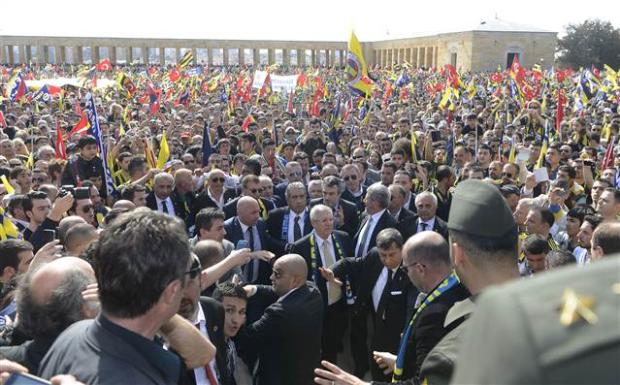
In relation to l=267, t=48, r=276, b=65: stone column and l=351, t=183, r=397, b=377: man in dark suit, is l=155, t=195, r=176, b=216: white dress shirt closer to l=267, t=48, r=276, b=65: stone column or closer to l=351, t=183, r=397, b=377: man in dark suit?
l=351, t=183, r=397, b=377: man in dark suit

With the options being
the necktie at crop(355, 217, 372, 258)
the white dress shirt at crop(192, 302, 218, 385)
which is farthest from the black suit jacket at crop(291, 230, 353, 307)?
the white dress shirt at crop(192, 302, 218, 385)

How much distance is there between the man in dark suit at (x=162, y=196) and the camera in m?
8.53

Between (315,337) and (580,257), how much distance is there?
2.80 meters

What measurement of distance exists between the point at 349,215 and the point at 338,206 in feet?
0.67

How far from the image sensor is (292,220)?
8.16 m

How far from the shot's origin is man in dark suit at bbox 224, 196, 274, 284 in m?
7.42

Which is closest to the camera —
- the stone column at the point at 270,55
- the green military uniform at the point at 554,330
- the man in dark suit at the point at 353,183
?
the green military uniform at the point at 554,330

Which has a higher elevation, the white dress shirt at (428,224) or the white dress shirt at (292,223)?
the white dress shirt at (428,224)

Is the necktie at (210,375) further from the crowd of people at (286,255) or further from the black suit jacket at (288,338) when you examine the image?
the black suit jacket at (288,338)

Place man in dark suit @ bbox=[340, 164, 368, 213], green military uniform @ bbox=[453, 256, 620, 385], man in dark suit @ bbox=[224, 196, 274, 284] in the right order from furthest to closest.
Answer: man in dark suit @ bbox=[340, 164, 368, 213] → man in dark suit @ bbox=[224, 196, 274, 284] → green military uniform @ bbox=[453, 256, 620, 385]

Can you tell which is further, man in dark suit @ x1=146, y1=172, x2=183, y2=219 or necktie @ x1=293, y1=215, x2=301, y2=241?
man in dark suit @ x1=146, y1=172, x2=183, y2=219

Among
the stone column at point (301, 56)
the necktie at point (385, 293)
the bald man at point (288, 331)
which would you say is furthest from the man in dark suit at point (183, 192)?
the stone column at point (301, 56)

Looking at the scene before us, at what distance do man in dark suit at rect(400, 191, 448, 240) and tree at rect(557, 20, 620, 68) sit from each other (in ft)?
208

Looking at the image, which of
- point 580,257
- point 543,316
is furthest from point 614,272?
point 580,257
